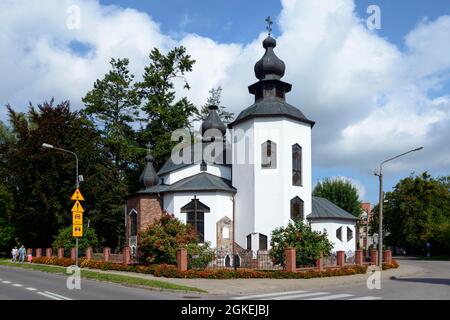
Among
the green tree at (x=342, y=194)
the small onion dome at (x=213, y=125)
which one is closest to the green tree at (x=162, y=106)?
the small onion dome at (x=213, y=125)

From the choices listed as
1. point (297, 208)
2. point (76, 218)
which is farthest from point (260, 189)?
point (76, 218)

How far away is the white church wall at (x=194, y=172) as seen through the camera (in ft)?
126

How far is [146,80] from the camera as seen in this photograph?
5294 cm

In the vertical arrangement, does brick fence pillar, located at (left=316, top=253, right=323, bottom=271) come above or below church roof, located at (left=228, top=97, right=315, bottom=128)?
below

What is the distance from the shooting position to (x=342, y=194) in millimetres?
68500

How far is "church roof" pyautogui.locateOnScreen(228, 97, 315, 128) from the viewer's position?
1352 inches

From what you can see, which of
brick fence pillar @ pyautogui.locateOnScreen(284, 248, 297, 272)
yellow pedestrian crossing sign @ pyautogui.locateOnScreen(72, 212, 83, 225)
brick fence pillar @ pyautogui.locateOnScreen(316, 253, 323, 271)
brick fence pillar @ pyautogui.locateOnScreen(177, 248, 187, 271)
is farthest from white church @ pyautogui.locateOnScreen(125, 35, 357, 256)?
brick fence pillar @ pyautogui.locateOnScreen(284, 248, 297, 272)

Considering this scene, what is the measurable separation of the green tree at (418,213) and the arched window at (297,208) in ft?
92.3

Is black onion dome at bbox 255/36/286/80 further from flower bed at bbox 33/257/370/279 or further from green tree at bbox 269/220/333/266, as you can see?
flower bed at bbox 33/257/370/279

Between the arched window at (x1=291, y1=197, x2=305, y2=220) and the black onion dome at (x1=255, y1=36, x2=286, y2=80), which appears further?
the black onion dome at (x1=255, y1=36, x2=286, y2=80)

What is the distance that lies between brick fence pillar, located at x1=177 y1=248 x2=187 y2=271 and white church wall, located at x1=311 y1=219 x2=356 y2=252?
13037 millimetres

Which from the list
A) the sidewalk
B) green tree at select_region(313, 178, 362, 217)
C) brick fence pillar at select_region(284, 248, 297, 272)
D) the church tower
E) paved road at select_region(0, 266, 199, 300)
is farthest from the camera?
green tree at select_region(313, 178, 362, 217)

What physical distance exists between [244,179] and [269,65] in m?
8.55

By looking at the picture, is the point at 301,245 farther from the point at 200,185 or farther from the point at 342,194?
the point at 342,194
